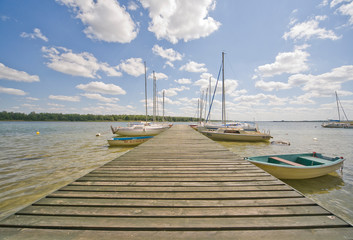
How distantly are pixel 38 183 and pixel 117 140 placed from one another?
8.32 metres

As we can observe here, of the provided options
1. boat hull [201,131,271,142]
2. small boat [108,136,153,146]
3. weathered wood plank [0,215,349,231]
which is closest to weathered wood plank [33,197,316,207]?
weathered wood plank [0,215,349,231]

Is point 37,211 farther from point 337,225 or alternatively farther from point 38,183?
point 38,183

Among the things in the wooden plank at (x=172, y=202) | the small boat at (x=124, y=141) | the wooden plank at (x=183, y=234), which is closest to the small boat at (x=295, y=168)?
A: the wooden plank at (x=172, y=202)

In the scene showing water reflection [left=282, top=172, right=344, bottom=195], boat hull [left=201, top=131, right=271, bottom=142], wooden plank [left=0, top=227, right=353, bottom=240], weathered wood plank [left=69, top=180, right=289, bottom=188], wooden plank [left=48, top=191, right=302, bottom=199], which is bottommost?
water reflection [left=282, top=172, right=344, bottom=195]

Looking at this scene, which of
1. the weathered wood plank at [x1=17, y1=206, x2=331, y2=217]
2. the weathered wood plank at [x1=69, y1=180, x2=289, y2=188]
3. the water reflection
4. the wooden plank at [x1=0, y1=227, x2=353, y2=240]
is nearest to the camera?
the wooden plank at [x1=0, y1=227, x2=353, y2=240]

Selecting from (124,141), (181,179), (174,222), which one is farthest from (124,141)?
(174,222)

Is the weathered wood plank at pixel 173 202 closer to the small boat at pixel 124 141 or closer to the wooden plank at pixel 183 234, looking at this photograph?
the wooden plank at pixel 183 234

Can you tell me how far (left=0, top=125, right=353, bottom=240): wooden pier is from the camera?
1.67 m

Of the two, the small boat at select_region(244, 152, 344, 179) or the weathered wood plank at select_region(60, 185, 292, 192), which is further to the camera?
the small boat at select_region(244, 152, 344, 179)

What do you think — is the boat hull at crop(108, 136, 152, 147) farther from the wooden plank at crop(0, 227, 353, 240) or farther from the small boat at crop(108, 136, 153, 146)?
the wooden plank at crop(0, 227, 353, 240)

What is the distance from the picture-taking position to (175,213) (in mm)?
2016

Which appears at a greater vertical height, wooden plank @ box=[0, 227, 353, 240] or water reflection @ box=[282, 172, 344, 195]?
wooden plank @ box=[0, 227, 353, 240]

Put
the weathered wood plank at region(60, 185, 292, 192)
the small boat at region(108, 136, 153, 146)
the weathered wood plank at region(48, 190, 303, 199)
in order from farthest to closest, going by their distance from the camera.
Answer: the small boat at region(108, 136, 153, 146) → the weathered wood plank at region(60, 185, 292, 192) → the weathered wood plank at region(48, 190, 303, 199)

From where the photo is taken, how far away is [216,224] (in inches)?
71.1
